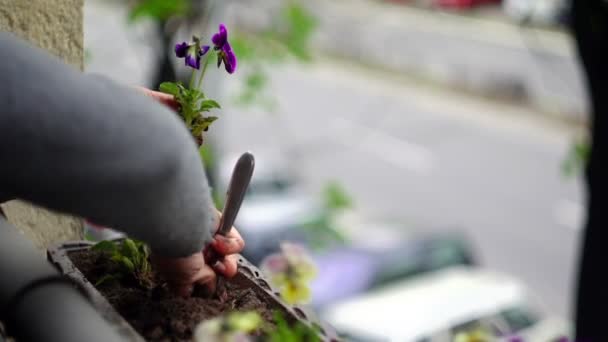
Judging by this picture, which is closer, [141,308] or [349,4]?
[141,308]

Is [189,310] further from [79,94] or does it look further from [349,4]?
[349,4]

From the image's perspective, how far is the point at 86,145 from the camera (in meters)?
1.13

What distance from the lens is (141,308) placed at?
144 centimetres

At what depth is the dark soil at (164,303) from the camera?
140cm

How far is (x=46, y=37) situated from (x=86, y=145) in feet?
3.62

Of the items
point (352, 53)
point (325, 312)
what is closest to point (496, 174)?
point (352, 53)

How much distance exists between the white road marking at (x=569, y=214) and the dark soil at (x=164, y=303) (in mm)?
12090

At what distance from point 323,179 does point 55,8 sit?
11.9 m

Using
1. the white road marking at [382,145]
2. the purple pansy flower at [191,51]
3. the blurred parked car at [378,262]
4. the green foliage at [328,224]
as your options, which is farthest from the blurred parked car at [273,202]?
the purple pansy flower at [191,51]

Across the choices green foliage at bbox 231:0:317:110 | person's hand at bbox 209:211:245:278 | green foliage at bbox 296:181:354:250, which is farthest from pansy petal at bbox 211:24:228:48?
green foliage at bbox 296:181:354:250

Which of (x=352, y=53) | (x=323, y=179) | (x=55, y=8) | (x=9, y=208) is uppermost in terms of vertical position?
(x=55, y=8)

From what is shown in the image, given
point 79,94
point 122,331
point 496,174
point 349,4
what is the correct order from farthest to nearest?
1. point 349,4
2. point 496,174
3. point 122,331
4. point 79,94

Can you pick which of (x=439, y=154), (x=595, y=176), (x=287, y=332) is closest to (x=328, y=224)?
(x=595, y=176)

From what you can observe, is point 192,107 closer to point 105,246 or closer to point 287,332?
point 105,246
